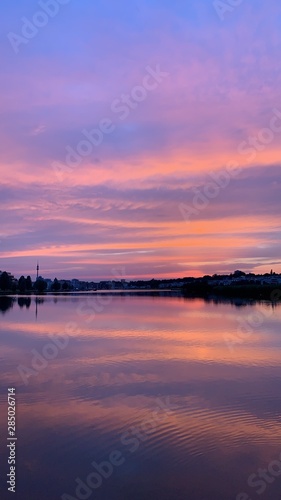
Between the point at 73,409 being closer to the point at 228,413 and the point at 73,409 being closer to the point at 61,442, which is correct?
the point at 61,442

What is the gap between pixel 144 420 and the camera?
10047 mm

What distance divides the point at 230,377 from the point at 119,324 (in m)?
16.8

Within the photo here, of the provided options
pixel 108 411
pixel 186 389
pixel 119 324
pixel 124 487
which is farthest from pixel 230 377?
pixel 119 324

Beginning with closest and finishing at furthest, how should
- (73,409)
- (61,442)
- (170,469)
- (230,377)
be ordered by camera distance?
(170,469)
(61,442)
(73,409)
(230,377)

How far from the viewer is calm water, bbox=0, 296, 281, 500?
720 cm

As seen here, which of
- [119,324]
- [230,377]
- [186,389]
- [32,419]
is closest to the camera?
[32,419]

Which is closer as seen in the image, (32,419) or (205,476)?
(205,476)

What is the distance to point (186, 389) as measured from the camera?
12.8 meters

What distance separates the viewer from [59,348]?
2008 centimetres

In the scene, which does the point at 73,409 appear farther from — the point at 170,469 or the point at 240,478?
the point at 240,478

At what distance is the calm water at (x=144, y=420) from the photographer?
720cm

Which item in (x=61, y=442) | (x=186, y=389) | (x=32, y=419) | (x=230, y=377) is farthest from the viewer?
(x=230, y=377)

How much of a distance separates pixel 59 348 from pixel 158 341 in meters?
4.82

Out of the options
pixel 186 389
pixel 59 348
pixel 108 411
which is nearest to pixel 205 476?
pixel 108 411
